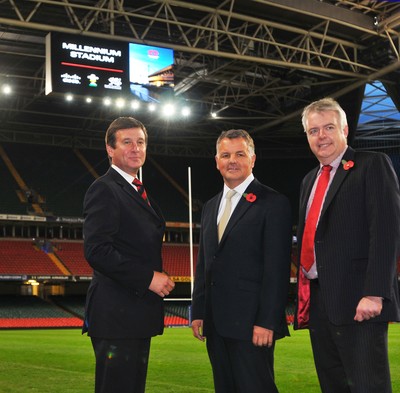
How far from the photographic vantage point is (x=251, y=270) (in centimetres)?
328

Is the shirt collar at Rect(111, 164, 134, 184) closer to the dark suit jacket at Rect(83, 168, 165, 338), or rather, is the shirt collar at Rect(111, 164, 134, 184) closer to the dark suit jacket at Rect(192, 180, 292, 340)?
the dark suit jacket at Rect(83, 168, 165, 338)

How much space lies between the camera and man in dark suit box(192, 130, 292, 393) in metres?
3.18

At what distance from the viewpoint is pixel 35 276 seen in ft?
82.8

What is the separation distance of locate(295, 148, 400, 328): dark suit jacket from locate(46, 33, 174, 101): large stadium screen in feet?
34.4

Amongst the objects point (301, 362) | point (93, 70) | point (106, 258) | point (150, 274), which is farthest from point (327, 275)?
point (93, 70)

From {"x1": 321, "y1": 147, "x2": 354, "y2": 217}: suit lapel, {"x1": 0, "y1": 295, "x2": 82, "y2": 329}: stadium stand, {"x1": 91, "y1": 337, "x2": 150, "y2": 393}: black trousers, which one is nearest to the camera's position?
{"x1": 91, "y1": 337, "x2": 150, "y2": 393}: black trousers

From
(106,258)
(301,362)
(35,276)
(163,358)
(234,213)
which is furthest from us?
(35,276)

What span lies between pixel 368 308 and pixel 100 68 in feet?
37.2

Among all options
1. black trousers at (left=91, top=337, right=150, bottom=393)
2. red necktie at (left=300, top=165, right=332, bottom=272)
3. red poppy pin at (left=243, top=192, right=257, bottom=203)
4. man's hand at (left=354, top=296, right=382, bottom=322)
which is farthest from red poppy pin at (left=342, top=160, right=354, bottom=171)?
black trousers at (left=91, top=337, right=150, bottom=393)

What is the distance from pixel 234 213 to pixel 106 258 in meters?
0.83

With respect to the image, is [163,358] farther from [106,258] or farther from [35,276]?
[35,276]

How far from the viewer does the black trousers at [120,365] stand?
9.68 ft

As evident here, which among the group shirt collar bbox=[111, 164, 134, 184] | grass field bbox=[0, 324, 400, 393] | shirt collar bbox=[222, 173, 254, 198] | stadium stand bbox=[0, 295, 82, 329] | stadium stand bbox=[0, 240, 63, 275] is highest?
shirt collar bbox=[111, 164, 134, 184]

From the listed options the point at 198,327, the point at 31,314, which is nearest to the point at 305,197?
the point at 198,327
